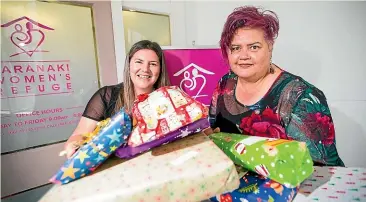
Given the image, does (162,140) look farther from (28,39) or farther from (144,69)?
(28,39)

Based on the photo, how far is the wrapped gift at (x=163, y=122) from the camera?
0.60 metres

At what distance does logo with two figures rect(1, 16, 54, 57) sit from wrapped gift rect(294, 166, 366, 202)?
1.50 meters

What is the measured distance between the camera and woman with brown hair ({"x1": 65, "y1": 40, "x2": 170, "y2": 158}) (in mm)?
1138

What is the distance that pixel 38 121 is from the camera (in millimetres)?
1298

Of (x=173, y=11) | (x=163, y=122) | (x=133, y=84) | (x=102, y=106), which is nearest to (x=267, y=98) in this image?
(x=163, y=122)

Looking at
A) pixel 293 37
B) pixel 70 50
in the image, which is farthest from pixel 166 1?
pixel 293 37

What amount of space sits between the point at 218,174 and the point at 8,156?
3.95 feet

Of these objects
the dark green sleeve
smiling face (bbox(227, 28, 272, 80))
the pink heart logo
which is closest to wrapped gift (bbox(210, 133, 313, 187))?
the dark green sleeve

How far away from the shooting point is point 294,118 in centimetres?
87

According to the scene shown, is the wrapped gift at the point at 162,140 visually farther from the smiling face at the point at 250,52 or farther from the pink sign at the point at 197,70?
the pink sign at the point at 197,70

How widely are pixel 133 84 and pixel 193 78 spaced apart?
0.59 m

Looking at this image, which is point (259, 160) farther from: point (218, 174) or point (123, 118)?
point (123, 118)

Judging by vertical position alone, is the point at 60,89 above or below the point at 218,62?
below

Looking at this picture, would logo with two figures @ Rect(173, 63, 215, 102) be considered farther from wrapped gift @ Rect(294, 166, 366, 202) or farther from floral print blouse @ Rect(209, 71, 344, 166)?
wrapped gift @ Rect(294, 166, 366, 202)
